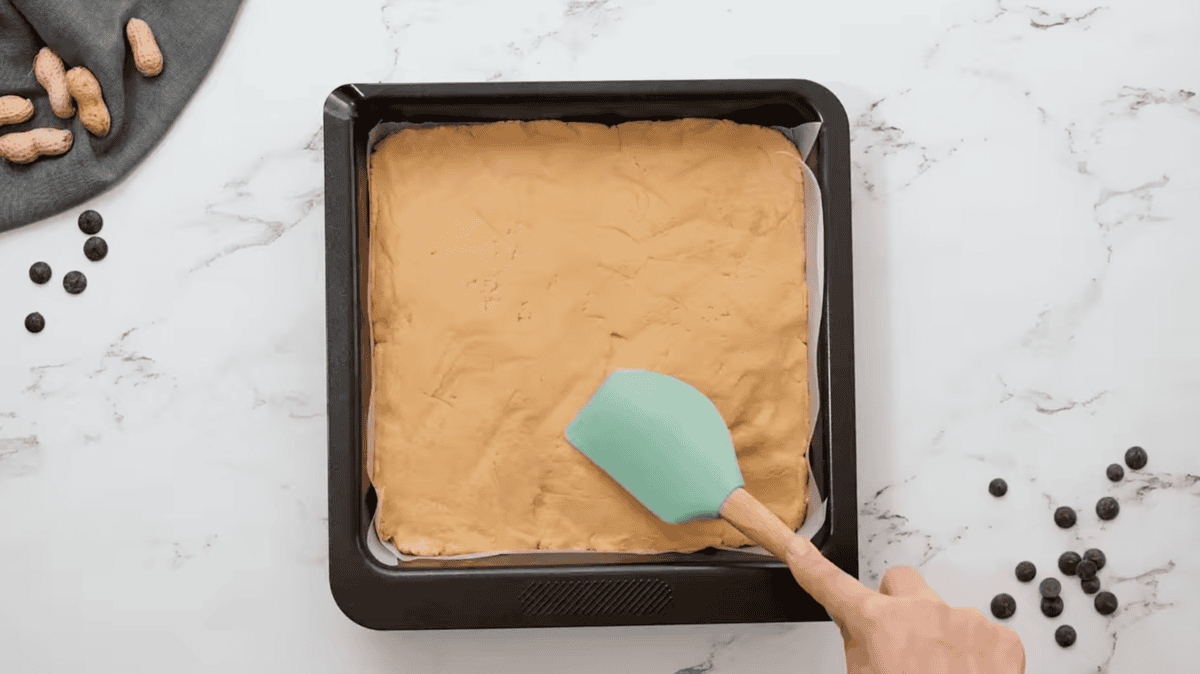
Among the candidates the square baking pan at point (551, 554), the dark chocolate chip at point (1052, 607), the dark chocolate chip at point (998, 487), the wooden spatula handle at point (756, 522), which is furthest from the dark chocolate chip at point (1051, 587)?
the wooden spatula handle at point (756, 522)

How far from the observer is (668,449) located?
860mm

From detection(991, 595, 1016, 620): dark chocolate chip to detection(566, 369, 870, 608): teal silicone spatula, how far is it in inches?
13.4

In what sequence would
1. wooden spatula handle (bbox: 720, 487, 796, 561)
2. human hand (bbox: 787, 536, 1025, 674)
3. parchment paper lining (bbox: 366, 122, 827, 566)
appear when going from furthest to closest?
parchment paper lining (bbox: 366, 122, 827, 566)
wooden spatula handle (bbox: 720, 487, 796, 561)
human hand (bbox: 787, 536, 1025, 674)

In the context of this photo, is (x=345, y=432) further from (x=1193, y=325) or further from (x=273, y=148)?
(x=1193, y=325)

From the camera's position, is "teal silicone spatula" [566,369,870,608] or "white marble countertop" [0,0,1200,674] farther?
"white marble countertop" [0,0,1200,674]

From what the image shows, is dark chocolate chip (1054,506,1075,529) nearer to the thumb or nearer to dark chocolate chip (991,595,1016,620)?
dark chocolate chip (991,595,1016,620)

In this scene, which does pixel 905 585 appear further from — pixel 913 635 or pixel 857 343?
pixel 857 343

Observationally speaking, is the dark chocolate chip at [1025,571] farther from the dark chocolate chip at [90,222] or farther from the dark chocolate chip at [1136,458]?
the dark chocolate chip at [90,222]

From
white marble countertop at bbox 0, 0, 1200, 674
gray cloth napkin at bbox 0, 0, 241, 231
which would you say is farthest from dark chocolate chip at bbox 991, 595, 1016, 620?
gray cloth napkin at bbox 0, 0, 241, 231

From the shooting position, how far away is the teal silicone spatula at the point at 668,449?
835 millimetres

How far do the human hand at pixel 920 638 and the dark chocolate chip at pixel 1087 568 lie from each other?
0.41 metres

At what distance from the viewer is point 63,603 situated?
39.1 inches

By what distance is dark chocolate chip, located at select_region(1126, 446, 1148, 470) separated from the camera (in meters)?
1.00

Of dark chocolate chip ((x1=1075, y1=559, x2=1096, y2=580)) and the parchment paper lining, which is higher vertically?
the parchment paper lining
